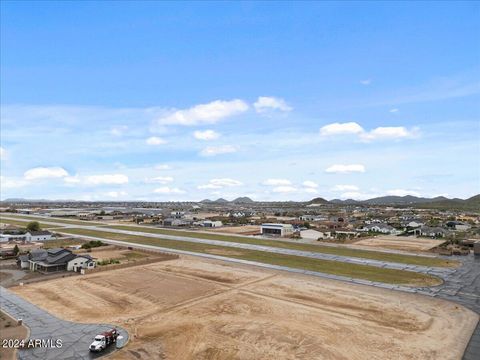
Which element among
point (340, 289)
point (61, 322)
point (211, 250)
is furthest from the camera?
Answer: point (211, 250)

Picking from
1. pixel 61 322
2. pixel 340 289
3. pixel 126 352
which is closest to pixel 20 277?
pixel 61 322

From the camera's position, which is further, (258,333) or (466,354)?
(258,333)

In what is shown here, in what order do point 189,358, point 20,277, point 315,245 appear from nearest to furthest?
point 189,358 < point 20,277 < point 315,245

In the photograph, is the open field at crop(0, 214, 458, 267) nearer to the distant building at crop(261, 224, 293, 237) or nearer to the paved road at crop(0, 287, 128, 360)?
the distant building at crop(261, 224, 293, 237)

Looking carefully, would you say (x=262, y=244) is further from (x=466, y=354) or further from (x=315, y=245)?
(x=466, y=354)

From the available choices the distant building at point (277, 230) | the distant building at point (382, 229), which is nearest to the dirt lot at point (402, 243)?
the distant building at point (382, 229)

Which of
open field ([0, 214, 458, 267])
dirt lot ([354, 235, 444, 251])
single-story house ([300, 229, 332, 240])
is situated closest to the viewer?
open field ([0, 214, 458, 267])

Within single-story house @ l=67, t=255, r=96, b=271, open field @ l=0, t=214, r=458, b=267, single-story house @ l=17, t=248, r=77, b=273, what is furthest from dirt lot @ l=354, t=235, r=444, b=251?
single-story house @ l=17, t=248, r=77, b=273
